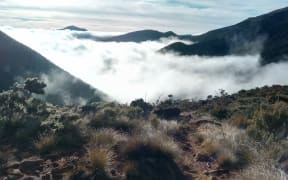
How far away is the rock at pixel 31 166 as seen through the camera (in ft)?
27.3

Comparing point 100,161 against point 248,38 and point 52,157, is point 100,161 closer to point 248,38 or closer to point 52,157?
point 52,157

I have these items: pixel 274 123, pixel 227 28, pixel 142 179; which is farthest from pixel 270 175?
pixel 227 28

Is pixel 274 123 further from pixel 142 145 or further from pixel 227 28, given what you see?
pixel 227 28

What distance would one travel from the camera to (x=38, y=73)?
50.3m

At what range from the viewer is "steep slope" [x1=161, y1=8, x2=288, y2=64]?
132 m

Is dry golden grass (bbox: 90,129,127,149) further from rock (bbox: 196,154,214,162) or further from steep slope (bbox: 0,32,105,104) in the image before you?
steep slope (bbox: 0,32,105,104)

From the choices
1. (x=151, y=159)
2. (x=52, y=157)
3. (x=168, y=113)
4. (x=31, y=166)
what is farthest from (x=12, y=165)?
(x=168, y=113)

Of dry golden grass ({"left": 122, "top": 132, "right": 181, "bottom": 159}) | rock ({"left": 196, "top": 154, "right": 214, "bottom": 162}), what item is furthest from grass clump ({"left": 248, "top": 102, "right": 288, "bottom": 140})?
dry golden grass ({"left": 122, "top": 132, "right": 181, "bottom": 159})

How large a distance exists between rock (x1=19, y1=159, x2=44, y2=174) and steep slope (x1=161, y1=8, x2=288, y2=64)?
396ft

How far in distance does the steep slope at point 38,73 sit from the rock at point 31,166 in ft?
116

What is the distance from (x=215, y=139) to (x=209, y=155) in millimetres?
656

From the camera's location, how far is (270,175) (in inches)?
252

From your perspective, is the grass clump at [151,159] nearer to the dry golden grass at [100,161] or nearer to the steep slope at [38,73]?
the dry golden grass at [100,161]

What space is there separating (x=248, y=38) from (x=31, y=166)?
144552 millimetres
